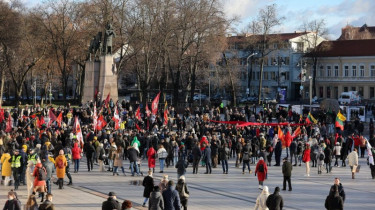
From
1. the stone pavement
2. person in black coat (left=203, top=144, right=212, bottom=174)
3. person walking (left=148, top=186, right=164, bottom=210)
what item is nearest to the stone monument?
the stone pavement

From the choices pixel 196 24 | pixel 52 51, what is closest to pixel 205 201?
pixel 196 24

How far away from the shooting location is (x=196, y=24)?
2621 inches

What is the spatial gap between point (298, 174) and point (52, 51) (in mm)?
51359

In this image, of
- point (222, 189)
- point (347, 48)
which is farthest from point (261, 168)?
point (347, 48)

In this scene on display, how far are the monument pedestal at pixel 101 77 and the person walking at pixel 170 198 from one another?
117ft

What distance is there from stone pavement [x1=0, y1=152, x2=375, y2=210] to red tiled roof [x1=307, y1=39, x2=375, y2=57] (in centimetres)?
6325

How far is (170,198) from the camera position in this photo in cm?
1599

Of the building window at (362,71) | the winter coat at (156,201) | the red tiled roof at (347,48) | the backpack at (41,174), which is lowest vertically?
the winter coat at (156,201)

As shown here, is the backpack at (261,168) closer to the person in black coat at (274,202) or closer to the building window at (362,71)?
the person in black coat at (274,202)

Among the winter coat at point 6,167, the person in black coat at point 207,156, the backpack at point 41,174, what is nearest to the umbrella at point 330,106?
the person in black coat at point 207,156

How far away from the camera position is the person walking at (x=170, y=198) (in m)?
16.0

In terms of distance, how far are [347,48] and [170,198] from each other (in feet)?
258

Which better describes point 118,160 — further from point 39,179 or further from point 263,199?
point 263,199

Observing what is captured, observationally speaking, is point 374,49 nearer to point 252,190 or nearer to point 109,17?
point 109,17
